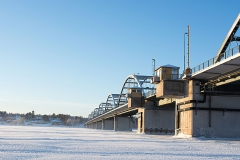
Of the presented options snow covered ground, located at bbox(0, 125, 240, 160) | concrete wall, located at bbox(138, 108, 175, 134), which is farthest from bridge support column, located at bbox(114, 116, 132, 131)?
snow covered ground, located at bbox(0, 125, 240, 160)

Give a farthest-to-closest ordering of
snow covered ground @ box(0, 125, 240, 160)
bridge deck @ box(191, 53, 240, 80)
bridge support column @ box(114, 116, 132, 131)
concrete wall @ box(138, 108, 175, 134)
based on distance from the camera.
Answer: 1. bridge support column @ box(114, 116, 132, 131)
2. concrete wall @ box(138, 108, 175, 134)
3. bridge deck @ box(191, 53, 240, 80)
4. snow covered ground @ box(0, 125, 240, 160)

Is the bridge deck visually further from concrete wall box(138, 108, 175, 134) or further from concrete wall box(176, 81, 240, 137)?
concrete wall box(138, 108, 175, 134)

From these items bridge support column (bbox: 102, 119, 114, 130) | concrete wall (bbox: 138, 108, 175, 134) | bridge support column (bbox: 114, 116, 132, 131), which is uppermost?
concrete wall (bbox: 138, 108, 175, 134)

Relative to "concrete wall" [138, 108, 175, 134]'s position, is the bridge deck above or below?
above

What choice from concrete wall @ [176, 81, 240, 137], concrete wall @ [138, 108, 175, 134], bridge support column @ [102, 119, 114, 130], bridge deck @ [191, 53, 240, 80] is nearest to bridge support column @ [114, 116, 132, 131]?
bridge support column @ [102, 119, 114, 130]

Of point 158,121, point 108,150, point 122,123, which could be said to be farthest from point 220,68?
point 122,123

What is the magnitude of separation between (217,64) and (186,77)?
342 inches

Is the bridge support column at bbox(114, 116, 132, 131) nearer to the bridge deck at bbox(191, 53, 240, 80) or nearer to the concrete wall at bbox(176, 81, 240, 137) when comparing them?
the concrete wall at bbox(176, 81, 240, 137)

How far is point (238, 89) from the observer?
45500mm

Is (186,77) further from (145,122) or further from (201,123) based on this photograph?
(145,122)

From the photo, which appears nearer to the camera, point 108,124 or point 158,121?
point 158,121

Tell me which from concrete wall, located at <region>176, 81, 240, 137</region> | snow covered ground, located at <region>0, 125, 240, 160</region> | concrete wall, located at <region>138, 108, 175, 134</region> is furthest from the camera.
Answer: concrete wall, located at <region>138, 108, 175, 134</region>

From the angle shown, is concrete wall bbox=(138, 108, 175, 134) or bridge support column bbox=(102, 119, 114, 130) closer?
concrete wall bbox=(138, 108, 175, 134)

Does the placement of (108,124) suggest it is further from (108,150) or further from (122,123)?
(108,150)
